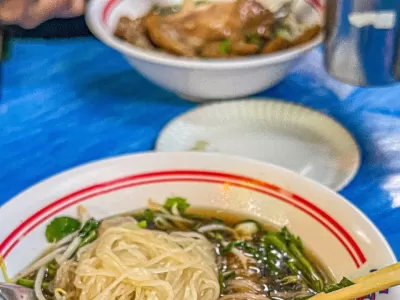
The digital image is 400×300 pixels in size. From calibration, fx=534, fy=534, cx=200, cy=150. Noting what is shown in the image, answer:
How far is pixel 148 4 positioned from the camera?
194cm

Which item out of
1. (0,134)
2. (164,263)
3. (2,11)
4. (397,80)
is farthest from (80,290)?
(2,11)

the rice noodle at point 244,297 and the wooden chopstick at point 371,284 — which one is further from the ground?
the wooden chopstick at point 371,284

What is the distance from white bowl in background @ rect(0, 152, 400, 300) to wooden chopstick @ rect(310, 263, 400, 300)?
10 cm

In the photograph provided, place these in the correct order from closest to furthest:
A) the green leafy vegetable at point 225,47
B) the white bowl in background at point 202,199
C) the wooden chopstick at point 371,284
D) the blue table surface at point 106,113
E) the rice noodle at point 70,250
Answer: the wooden chopstick at point 371,284 < the white bowl in background at point 202,199 < the rice noodle at point 70,250 < the blue table surface at point 106,113 < the green leafy vegetable at point 225,47

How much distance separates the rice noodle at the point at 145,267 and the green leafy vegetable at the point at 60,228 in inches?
2.4

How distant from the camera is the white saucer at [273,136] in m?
1.41

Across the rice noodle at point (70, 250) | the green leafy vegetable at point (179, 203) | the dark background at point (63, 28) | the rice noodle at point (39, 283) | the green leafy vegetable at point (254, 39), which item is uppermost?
the green leafy vegetable at point (254, 39)

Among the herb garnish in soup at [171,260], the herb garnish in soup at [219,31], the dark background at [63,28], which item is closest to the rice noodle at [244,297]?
the herb garnish in soup at [171,260]

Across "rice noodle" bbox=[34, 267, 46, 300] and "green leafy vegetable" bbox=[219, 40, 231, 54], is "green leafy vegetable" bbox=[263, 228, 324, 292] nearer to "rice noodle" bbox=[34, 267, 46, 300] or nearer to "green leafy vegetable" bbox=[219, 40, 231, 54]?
"rice noodle" bbox=[34, 267, 46, 300]

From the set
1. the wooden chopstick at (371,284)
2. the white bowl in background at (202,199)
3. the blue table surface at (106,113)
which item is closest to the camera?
the wooden chopstick at (371,284)

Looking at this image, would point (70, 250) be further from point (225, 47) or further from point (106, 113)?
point (225, 47)

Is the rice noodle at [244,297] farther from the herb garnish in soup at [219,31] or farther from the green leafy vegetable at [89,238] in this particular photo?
the herb garnish in soup at [219,31]

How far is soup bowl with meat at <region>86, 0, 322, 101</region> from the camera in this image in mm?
1494

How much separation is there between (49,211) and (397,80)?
89cm
